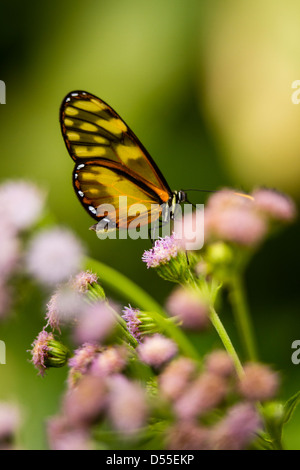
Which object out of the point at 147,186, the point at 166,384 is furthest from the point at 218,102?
the point at 166,384

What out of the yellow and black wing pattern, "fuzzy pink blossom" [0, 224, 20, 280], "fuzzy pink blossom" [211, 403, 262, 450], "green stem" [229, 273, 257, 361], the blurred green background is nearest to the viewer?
"fuzzy pink blossom" [211, 403, 262, 450]

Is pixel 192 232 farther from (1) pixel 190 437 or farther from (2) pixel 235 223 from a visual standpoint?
(1) pixel 190 437

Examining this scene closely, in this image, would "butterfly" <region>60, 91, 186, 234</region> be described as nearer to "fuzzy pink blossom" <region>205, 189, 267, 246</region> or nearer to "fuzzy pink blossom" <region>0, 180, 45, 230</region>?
"fuzzy pink blossom" <region>0, 180, 45, 230</region>

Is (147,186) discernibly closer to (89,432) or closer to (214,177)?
(214,177)

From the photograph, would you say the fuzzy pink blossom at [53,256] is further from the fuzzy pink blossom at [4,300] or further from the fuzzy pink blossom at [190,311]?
the fuzzy pink blossom at [190,311]

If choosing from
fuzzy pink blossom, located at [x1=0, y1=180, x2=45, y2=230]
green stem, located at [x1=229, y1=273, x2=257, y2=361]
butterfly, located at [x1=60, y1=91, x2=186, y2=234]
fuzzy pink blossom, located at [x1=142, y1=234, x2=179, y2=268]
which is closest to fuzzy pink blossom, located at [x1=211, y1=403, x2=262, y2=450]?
green stem, located at [x1=229, y1=273, x2=257, y2=361]
